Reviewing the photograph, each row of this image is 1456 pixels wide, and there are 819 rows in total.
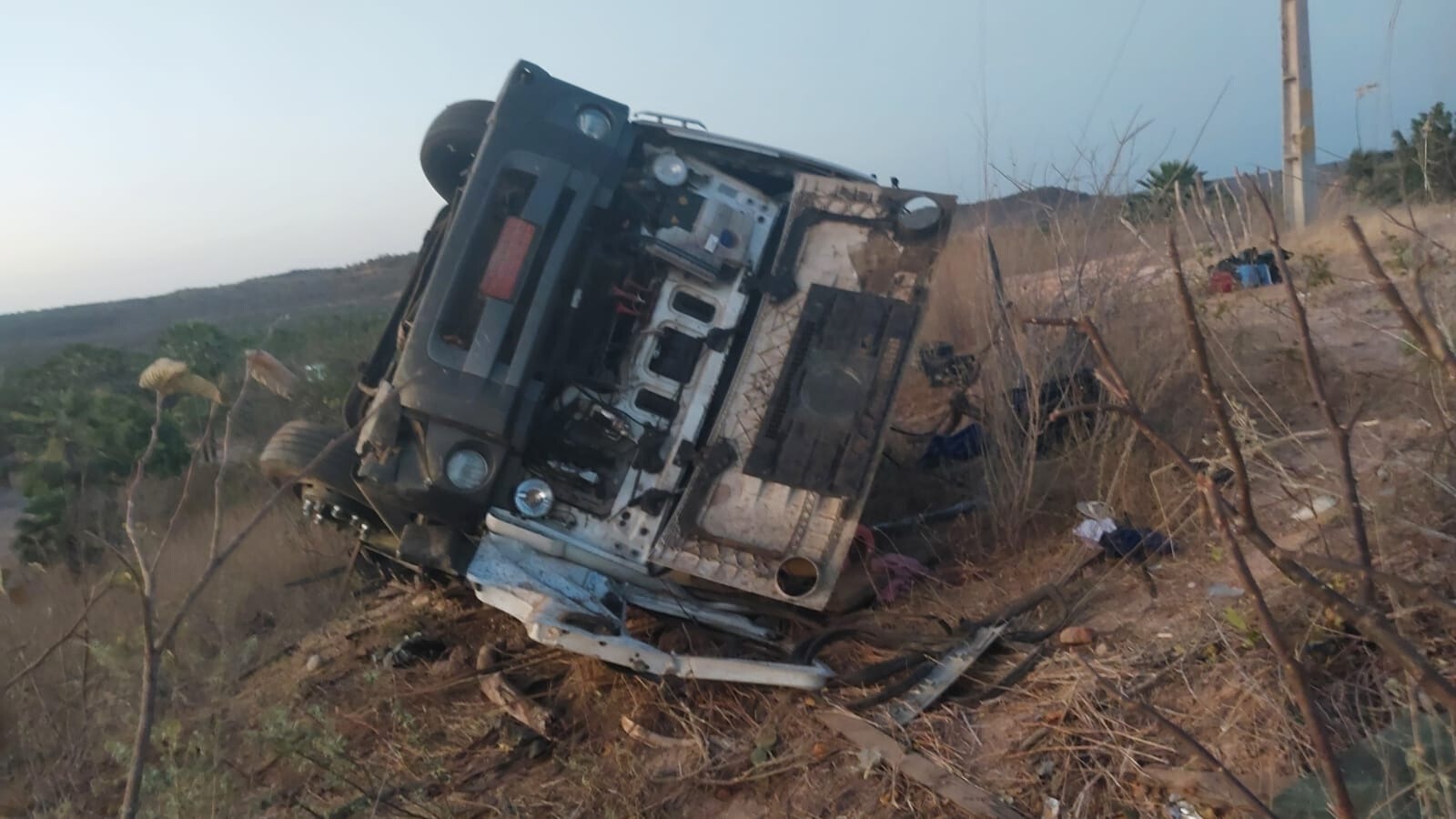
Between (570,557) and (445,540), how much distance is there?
19.0 inches

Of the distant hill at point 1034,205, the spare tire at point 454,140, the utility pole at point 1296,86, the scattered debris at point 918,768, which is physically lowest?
the scattered debris at point 918,768

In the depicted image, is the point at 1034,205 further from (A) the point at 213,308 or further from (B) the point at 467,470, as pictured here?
(A) the point at 213,308

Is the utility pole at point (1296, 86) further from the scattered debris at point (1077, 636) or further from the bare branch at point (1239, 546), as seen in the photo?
the bare branch at point (1239, 546)

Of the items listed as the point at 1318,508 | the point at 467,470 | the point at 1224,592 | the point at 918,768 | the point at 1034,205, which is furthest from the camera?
the point at 1034,205

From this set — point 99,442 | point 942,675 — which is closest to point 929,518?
point 942,675

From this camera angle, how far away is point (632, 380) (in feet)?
13.4

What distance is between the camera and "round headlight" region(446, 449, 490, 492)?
3.80 metres

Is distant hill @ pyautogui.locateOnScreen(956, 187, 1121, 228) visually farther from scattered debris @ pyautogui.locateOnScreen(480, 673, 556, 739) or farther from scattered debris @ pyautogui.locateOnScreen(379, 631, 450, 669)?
scattered debris @ pyautogui.locateOnScreen(379, 631, 450, 669)

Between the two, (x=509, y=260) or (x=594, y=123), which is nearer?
(x=509, y=260)

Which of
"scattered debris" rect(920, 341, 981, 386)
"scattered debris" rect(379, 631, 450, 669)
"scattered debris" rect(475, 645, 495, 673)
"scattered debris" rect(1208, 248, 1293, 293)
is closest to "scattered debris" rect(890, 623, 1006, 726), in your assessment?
"scattered debris" rect(920, 341, 981, 386)

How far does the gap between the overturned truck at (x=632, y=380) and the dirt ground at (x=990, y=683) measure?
423 mm

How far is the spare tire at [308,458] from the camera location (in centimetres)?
404

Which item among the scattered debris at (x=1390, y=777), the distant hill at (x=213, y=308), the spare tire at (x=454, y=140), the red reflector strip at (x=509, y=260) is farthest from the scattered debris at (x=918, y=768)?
the distant hill at (x=213, y=308)

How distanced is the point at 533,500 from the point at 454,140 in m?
1.90
